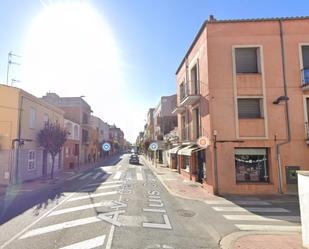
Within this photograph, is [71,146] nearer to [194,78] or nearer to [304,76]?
[194,78]

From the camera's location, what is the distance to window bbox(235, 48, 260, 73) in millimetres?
15516

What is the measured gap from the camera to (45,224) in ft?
26.9

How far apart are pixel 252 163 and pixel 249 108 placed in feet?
10.6

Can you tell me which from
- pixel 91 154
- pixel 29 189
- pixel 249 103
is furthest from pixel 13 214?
pixel 91 154

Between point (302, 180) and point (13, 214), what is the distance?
31.8ft

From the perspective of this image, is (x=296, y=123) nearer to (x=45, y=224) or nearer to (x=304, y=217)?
(x=304, y=217)

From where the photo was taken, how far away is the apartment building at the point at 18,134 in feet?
58.1

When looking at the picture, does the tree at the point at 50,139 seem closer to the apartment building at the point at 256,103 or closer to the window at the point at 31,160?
the window at the point at 31,160

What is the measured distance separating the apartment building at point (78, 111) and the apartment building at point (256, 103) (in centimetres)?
2546

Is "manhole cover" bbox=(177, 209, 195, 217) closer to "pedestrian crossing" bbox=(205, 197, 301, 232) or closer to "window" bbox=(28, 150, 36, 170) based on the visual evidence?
"pedestrian crossing" bbox=(205, 197, 301, 232)

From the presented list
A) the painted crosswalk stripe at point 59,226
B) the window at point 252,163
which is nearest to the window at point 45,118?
the painted crosswalk stripe at point 59,226

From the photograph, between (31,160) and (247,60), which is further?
(31,160)

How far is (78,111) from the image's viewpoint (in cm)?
3762

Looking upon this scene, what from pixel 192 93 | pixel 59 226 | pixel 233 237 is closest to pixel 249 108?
pixel 192 93
